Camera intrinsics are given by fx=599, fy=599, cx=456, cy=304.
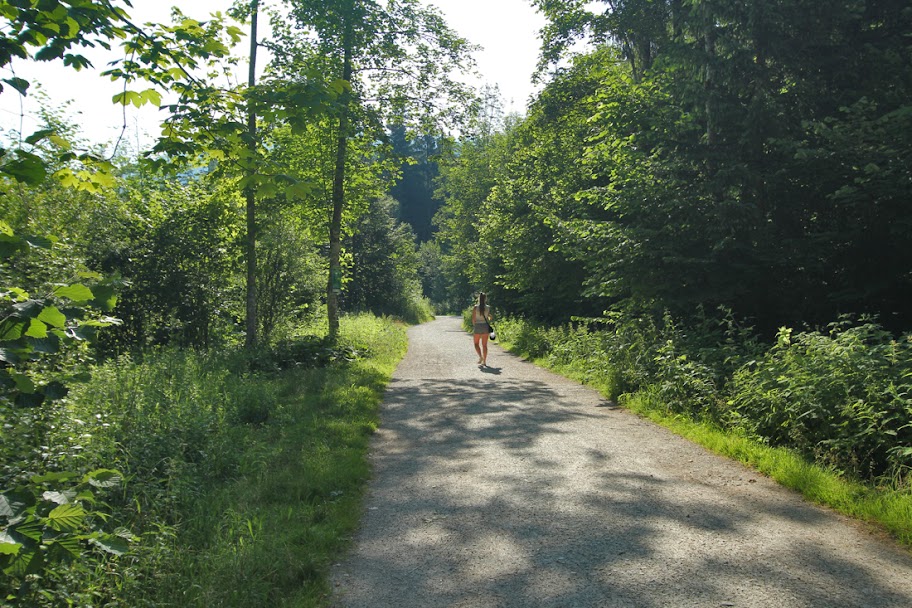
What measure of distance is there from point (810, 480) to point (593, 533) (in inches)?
97.7

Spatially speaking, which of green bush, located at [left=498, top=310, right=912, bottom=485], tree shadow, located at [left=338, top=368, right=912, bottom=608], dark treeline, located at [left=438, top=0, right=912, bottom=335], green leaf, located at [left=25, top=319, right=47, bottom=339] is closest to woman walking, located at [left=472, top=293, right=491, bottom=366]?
dark treeline, located at [left=438, top=0, right=912, bottom=335]

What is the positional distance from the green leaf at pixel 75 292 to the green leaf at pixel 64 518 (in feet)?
2.99

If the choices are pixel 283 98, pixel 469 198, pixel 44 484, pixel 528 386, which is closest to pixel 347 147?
pixel 528 386

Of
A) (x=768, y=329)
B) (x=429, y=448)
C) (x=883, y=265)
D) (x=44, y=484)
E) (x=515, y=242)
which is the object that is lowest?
(x=429, y=448)

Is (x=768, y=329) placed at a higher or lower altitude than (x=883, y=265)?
lower

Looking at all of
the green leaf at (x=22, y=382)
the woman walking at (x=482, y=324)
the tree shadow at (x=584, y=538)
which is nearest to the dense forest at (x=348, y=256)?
the green leaf at (x=22, y=382)

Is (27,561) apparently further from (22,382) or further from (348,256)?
(348,256)

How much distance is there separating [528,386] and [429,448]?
540cm

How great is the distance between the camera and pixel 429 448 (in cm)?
791

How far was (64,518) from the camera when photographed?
2.56m

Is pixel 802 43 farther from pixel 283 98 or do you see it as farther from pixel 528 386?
pixel 283 98

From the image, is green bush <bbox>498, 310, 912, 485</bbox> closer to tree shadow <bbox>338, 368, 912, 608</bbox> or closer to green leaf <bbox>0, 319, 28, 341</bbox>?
tree shadow <bbox>338, 368, 912, 608</bbox>

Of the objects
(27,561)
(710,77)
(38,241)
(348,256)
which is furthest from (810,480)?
(348,256)

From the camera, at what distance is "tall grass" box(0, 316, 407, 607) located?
3965 mm
